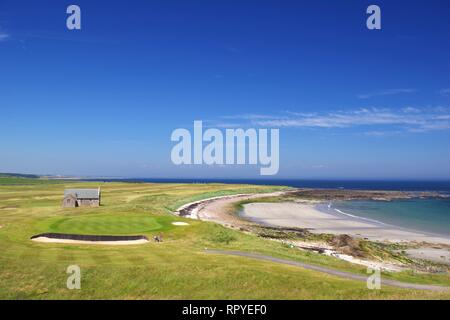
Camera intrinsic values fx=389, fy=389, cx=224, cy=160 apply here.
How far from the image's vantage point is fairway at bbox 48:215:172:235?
47.8 meters

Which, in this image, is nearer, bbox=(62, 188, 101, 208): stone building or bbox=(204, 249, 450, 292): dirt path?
bbox=(204, 249, 450, 292): dirt path

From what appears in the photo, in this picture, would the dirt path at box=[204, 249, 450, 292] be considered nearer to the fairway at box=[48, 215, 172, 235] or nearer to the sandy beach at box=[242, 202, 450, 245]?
the fairway at box=[48, 215, 172, 235]

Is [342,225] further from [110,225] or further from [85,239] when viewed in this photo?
[85,239]

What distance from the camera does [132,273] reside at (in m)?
26.3

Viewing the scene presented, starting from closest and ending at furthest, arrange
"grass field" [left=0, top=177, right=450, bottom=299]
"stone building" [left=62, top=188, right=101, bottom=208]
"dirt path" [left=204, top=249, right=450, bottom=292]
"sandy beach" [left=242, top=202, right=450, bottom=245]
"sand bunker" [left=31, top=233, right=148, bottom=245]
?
"grass field" [left=0, top=177, right=450, bottom=299] < "dirt path" [left=204, top=249, right=450, bottom=292] < "sand bunker" [left=31, top=233, right=148, bottom=245] < "sandy beach" [left=242, top=202, right=450, bottom=245] < "stone building" [left=62, top=188, right=101, bottom=208]

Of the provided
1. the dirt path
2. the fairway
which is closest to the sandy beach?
the fairway

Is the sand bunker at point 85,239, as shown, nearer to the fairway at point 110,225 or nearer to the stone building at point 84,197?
the fairway at point 110,225

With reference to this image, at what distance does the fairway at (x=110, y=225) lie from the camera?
47.8m

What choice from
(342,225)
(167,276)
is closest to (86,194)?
(342,225)

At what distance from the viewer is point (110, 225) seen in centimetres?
5141
